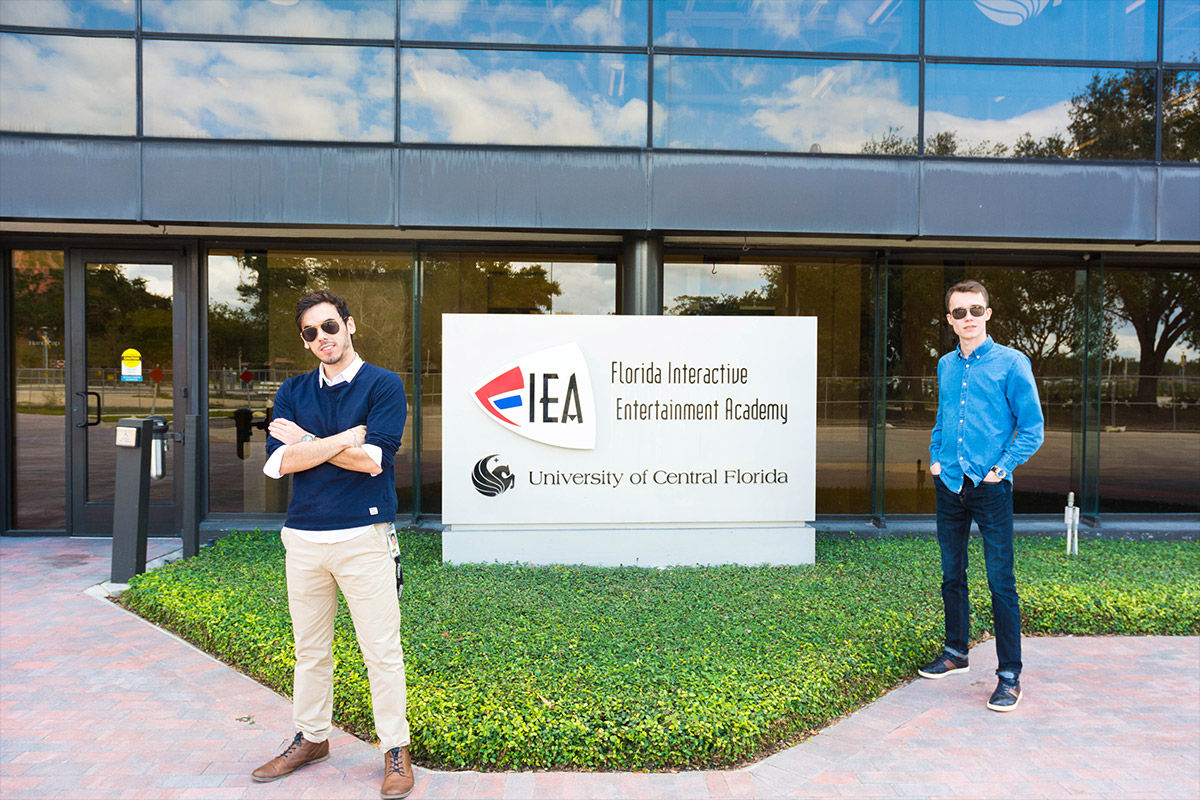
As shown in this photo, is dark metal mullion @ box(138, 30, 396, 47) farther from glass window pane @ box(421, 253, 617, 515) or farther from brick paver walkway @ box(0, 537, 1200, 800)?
brick paver walkway @ box(0, 537, 1200, 800)

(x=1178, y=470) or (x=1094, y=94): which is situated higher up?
(x=1094, y=94)

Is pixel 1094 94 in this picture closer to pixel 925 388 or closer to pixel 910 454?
pixel 925 388

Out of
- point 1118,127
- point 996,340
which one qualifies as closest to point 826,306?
point 996,340

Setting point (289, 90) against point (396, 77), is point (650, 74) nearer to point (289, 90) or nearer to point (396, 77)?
point (396, 77)

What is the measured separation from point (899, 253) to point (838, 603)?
4411mm

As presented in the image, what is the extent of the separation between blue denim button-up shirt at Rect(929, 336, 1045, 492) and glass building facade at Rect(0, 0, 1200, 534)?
232 cm

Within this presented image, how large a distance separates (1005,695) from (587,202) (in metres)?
4.94

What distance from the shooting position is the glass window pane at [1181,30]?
7.23 m

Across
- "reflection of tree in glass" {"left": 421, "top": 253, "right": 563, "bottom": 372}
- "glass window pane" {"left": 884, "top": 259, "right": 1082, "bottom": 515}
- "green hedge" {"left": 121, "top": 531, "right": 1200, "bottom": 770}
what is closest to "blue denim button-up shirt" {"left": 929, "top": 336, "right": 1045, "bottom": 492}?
"green hedge" {"left": 121, "top": 531, "right": 1200, "bottom": 770}

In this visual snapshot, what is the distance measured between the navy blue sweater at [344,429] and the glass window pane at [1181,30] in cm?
819

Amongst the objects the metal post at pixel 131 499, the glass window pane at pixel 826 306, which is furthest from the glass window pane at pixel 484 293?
the metal post at pixel 131 499

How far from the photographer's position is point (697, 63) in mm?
7059

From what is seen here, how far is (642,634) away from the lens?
4.45m

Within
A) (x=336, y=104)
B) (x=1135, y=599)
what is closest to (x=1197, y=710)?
(x=1135, y=599)
